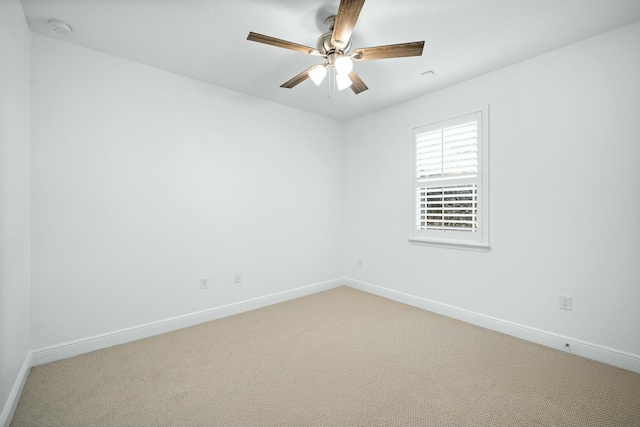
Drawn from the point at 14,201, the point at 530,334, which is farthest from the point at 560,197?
the point at 14,201

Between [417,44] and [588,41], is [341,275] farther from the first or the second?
[588,41]

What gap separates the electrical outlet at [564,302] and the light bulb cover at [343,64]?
2634 millimetres

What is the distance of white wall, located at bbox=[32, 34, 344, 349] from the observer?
231cm

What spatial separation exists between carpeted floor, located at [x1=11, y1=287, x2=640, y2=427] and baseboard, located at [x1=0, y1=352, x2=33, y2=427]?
0.15 ft

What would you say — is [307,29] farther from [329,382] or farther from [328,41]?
[329,382]

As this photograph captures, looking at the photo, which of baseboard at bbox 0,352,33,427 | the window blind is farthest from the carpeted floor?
the window blind

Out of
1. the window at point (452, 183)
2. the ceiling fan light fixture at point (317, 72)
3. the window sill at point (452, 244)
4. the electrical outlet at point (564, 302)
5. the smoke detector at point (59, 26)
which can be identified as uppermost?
the smoke detector at point (59, 26)

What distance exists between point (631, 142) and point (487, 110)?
43.9 inches

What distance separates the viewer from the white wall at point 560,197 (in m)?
2.18

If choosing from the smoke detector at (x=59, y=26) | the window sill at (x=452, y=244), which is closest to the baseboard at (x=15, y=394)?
the smoke detector at (x=59, y=26)

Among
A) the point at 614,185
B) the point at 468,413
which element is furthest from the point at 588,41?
the point at 468,413

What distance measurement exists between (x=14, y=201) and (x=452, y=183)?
146 inches

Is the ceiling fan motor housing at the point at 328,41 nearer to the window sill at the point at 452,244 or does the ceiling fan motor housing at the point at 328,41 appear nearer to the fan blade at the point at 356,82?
the fan blade at the point at 356,82

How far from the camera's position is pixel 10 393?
1683 mm
